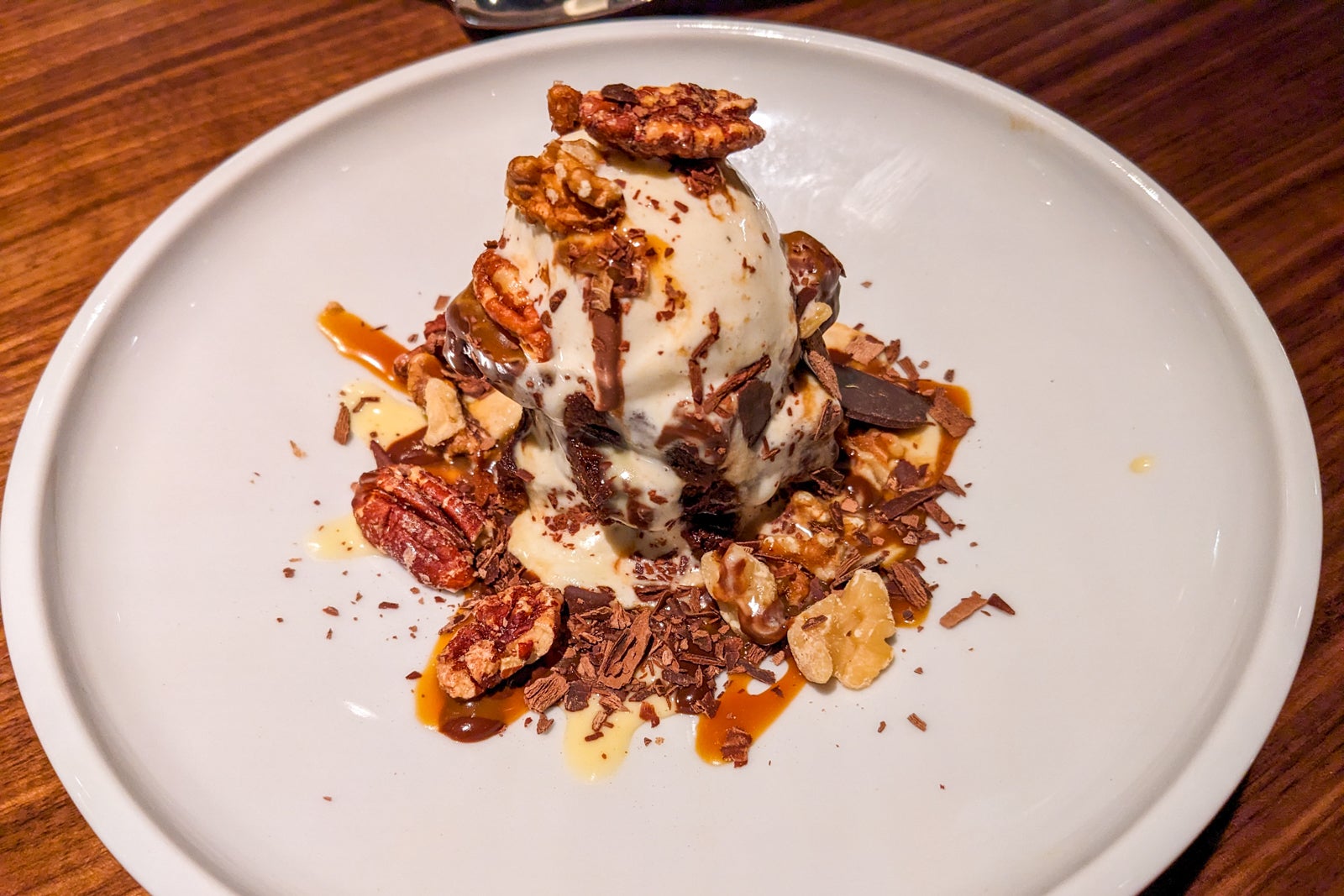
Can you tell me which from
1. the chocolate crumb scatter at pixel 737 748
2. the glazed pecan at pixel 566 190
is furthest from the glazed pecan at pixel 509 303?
the chocolate crumb scatter at pixel 737 748

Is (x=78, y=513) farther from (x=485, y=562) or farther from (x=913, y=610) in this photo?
(x=913, y=610)

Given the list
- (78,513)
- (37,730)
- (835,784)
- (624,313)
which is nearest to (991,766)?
(835,784)

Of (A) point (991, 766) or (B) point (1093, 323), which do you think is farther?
(B) point (1093, 323)

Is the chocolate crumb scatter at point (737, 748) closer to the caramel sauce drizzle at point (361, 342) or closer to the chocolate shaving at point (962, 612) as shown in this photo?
the chocolate shaving at point (962, 612)

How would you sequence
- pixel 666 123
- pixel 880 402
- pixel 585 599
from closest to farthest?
pixel 666 123 < pixel 585 599 < pixel 880 402

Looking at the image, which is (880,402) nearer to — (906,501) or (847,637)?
(906,501)

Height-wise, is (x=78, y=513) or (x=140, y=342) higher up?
(x=140, y=342)

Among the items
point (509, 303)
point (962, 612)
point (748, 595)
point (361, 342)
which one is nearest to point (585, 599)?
point (748, 595)

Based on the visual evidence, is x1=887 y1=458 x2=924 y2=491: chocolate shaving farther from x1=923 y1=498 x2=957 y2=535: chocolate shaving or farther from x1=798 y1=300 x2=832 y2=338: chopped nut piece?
x1=798 y1=300 x2=832 y2=338: chopped nut piece
